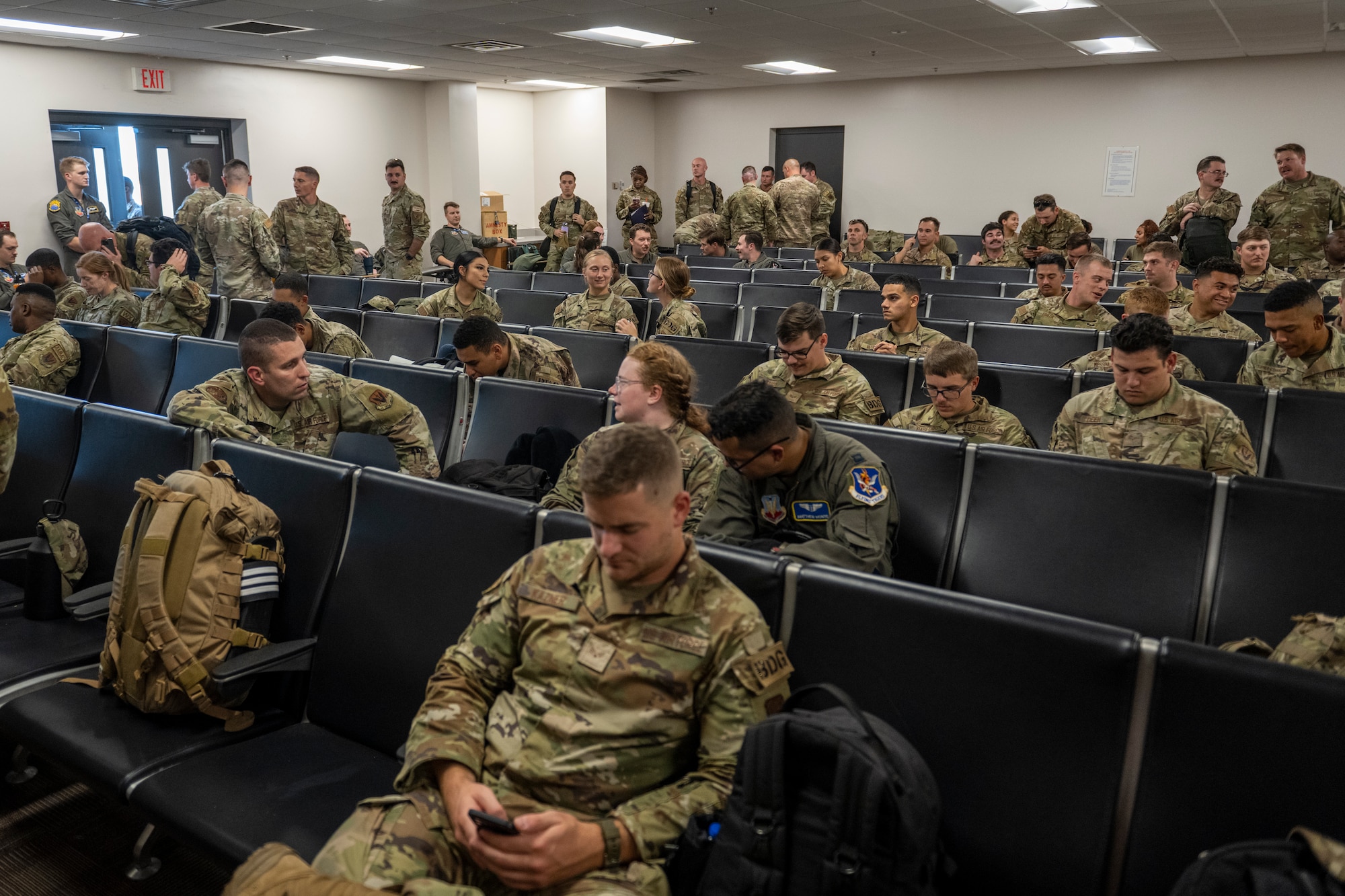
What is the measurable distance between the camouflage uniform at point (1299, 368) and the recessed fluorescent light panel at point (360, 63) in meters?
10.1

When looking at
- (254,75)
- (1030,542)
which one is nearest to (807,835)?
(1030,542)

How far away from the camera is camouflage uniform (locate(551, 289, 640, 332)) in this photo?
5805 millimetres

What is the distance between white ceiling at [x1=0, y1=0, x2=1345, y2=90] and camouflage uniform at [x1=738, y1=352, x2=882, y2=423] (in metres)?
5.26

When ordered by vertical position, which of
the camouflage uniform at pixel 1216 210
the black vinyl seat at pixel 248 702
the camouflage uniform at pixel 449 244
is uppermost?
the camouflage uniform at pixel 1216 210

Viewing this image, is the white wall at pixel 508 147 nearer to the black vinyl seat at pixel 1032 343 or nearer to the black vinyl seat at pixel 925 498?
the black vinyl seat at pixel 1032 343

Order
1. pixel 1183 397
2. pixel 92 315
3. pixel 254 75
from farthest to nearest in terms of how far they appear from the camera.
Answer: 1. pixel 254 75
2. pixel 92 315
3. pixel 1183 397

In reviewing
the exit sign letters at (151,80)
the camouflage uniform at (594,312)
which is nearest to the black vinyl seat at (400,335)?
the camouflage uniform at (594,312)

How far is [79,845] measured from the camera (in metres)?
2.25

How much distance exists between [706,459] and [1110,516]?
1.03m

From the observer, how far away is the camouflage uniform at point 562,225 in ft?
37.0

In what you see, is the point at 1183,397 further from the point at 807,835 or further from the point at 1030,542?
the point at 807,835

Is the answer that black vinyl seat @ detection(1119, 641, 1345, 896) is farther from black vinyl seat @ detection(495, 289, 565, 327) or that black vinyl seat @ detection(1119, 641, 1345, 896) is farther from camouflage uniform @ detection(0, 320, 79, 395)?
black vinyl seat @ detection(495, 289, 565, 327)

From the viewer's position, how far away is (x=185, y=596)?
78.2 inches

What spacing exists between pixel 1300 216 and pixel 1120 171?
4954mm
